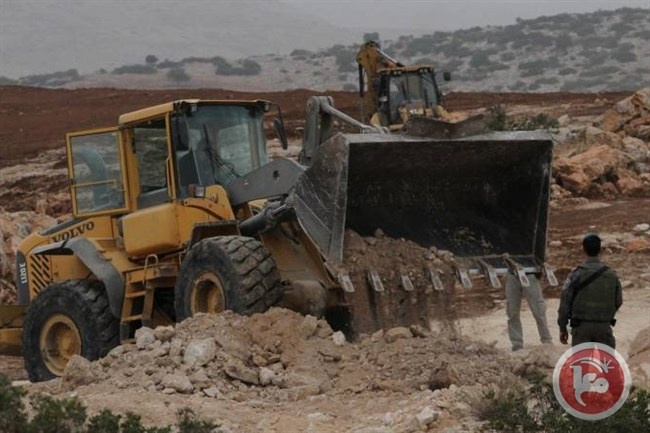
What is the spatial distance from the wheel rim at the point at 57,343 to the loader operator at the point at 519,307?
4.25 meters

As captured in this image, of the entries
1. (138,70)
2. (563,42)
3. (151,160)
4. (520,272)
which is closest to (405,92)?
(151,160)

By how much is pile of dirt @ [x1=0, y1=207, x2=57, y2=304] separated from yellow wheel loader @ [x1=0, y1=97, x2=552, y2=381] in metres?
4.13

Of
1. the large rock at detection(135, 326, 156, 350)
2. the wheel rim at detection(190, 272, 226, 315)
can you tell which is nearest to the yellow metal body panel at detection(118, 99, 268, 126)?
the wheel rim at detection(190, 272, 226, 315)

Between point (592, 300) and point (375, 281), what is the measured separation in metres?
2.46

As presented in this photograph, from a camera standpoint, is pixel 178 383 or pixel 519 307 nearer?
pixel 178 383

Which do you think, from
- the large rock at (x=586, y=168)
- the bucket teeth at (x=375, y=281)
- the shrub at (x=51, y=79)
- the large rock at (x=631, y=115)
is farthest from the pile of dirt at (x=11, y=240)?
the shrub at (x=51, y=79)

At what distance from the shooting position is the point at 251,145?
12438mm

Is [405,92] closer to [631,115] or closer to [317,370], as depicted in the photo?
[631,115]

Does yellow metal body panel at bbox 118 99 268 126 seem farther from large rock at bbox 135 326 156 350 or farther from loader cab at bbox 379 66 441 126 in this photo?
loader cab at bbox 379 66 441 126

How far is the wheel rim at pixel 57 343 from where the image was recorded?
12.9 meters

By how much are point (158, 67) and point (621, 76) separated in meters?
34.1

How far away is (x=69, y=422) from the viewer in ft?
24.3

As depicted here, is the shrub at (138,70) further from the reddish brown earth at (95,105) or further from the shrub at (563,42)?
the reddish brown earth at (95,105)
